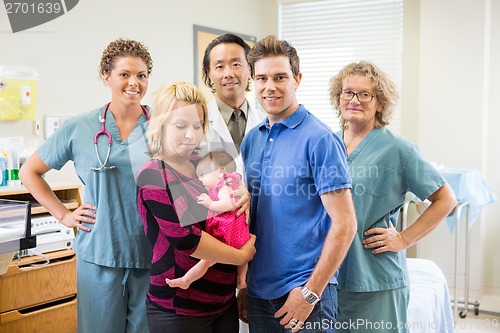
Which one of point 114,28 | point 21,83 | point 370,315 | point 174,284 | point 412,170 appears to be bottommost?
point 370,315

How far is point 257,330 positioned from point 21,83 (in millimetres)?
1961

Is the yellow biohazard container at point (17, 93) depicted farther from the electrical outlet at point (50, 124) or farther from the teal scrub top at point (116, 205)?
the teal scrub top at point (116, 205)

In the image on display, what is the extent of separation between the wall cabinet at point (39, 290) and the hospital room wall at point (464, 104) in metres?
2.45

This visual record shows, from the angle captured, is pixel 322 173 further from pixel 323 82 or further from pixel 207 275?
pixel 323 82

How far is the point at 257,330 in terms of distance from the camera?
1.44m

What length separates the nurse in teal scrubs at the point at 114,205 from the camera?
5.58 feet

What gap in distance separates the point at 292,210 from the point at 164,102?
0.40 m

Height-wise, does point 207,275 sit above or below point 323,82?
below

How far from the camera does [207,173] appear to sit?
1329 millimetres

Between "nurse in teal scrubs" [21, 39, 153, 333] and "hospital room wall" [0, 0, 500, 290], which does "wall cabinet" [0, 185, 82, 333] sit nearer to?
"nurse in teal scrubs" [21, 39, 153, 333]

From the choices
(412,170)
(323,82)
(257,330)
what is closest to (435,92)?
(323,82)

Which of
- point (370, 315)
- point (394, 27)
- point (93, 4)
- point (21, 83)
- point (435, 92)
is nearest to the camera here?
point (370, 315)

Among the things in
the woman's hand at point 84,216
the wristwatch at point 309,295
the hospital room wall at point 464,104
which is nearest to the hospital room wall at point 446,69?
the hospital room wall at point 464,104

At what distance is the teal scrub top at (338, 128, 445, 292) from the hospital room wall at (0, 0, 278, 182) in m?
1.27
